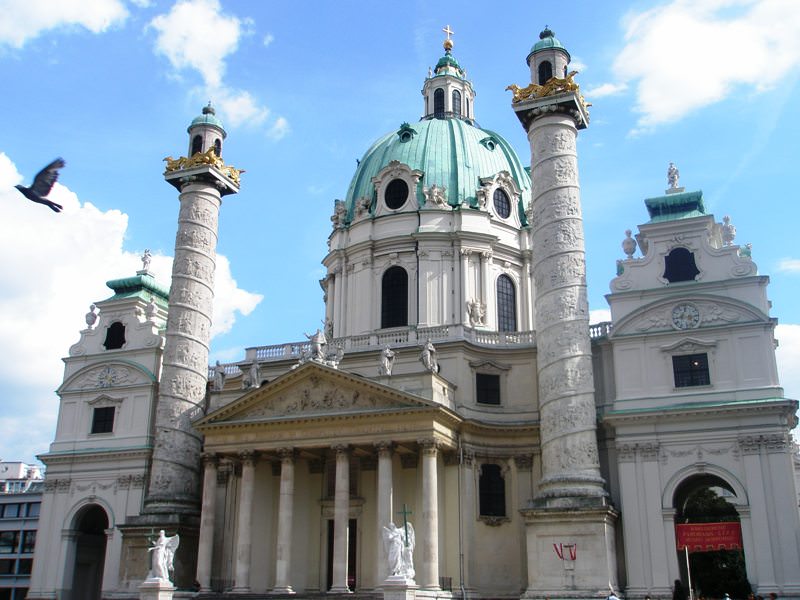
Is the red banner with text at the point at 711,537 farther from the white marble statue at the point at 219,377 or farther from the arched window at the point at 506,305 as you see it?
the white marble statue at the point at 219,377

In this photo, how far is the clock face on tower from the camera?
33.1 meters

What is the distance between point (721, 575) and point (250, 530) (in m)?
27.9

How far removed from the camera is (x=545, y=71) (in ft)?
119

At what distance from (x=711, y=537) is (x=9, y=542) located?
49021 mm

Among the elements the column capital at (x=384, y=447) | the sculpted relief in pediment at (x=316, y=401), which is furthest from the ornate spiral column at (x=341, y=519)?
the sculpted relief in pediment at (x=316, y=401)

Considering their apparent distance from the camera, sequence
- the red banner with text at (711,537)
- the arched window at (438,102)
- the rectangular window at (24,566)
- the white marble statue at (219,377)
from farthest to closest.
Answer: the rectangular window at (24,566) → the arched window at (438,102) → the white marble statue at (219,377) → the red banner with text at (711,537)

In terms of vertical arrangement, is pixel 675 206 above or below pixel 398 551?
above

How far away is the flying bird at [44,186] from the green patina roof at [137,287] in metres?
34.0

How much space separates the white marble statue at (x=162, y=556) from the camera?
1271 inches

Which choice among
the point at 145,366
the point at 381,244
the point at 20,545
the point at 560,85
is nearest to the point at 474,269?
the point at 381,244

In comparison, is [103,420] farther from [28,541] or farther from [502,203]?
[28,541]

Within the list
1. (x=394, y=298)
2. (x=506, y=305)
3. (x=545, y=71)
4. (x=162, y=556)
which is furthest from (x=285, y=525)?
(x=545, y=71)

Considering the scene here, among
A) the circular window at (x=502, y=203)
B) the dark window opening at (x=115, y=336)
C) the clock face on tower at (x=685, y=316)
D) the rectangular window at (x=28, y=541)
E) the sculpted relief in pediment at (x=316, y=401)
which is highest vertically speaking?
the circular window at (x=502, y=203)

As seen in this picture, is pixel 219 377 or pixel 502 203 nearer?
pixel 219 377
